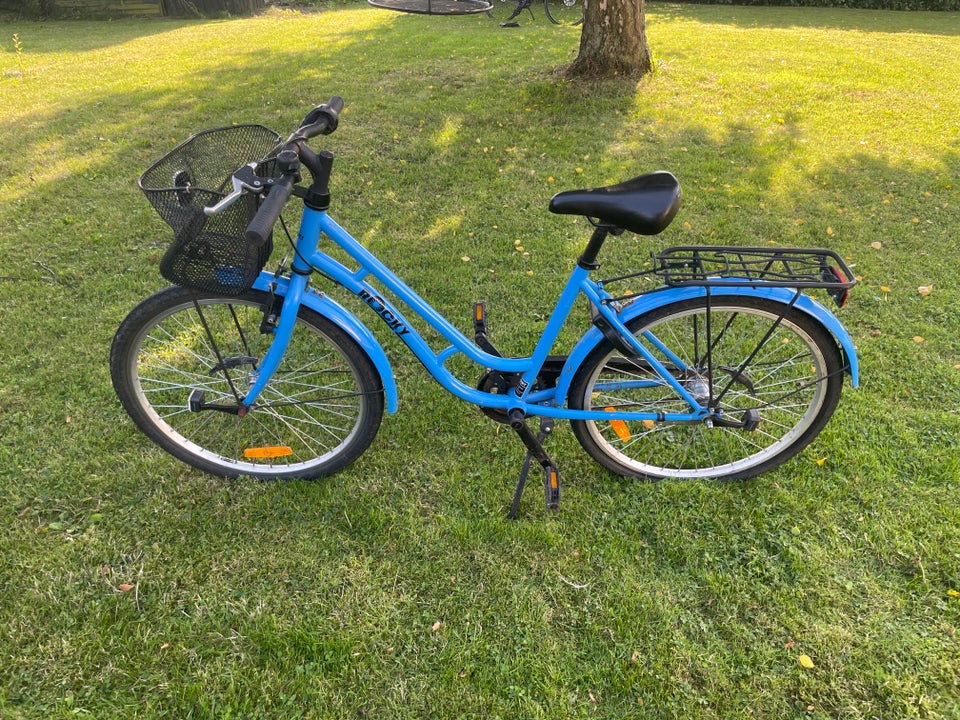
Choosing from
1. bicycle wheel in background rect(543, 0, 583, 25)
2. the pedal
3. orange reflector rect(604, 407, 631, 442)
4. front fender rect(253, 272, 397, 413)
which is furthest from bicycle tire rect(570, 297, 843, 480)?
bicycle wheel in background rect(543, 0, 583, 25)

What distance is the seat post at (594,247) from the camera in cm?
205

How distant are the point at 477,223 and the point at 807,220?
8.32ft

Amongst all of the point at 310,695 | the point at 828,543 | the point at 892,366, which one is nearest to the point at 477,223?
the point at 892,366

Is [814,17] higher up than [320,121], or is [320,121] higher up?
[814,17]

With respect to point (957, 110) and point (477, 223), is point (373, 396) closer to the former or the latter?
point (477, 223)

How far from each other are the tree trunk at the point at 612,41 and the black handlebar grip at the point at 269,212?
658cm

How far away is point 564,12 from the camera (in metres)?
14.0

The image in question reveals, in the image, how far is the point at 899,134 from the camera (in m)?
6.03

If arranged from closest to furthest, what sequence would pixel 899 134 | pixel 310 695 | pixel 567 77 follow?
pixel 310 695
pixel 899 134
pixel 567 77

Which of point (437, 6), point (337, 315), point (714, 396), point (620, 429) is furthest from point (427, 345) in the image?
point (437, 6)

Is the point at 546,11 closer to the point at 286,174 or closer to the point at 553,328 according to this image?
the point at 553,328

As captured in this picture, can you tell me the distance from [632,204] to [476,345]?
35.0 inches

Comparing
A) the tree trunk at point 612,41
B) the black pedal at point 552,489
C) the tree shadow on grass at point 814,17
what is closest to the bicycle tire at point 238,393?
the black pedal at point 552,489

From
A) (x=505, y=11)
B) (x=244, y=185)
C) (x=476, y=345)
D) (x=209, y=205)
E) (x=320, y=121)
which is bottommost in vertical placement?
(x=476, y=345)
